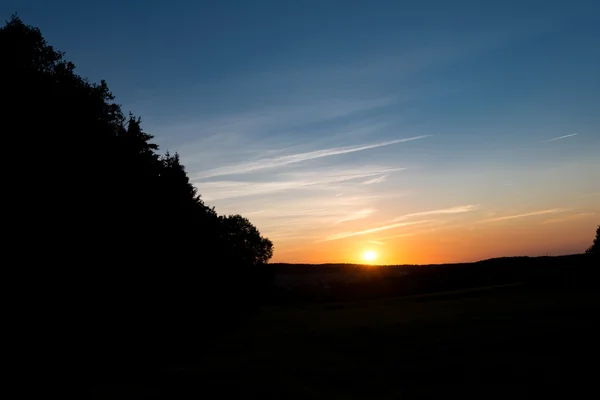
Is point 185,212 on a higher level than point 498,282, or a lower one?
higher

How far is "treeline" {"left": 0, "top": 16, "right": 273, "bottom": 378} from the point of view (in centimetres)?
1823

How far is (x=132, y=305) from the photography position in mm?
22734

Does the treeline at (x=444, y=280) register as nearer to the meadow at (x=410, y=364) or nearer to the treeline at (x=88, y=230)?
the meadow at (x=410, y=364)

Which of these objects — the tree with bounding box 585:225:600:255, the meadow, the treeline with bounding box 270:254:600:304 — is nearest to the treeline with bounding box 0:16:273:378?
the meadow

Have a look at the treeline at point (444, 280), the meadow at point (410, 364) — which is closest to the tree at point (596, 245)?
the treeline at point (444, 280)

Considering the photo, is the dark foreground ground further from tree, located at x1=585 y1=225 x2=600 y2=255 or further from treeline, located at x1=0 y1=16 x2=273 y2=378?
tree, located at x1=585 y1=225 x2=600 y2=255

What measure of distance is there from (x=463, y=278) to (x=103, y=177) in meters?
71.8

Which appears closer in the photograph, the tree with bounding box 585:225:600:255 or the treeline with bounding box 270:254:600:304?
the treeline with bounding box 270:254:600:304

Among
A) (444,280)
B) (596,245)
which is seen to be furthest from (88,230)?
(596,245)

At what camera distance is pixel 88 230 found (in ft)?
68.5

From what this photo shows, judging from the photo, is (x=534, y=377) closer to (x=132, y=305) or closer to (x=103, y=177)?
(x=132, y=305)

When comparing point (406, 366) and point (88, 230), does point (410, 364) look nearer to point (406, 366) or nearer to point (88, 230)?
point (406, 366)

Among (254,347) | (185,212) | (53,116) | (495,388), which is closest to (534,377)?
(495,388)

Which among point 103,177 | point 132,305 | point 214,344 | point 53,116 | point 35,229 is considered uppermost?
point 53,116
